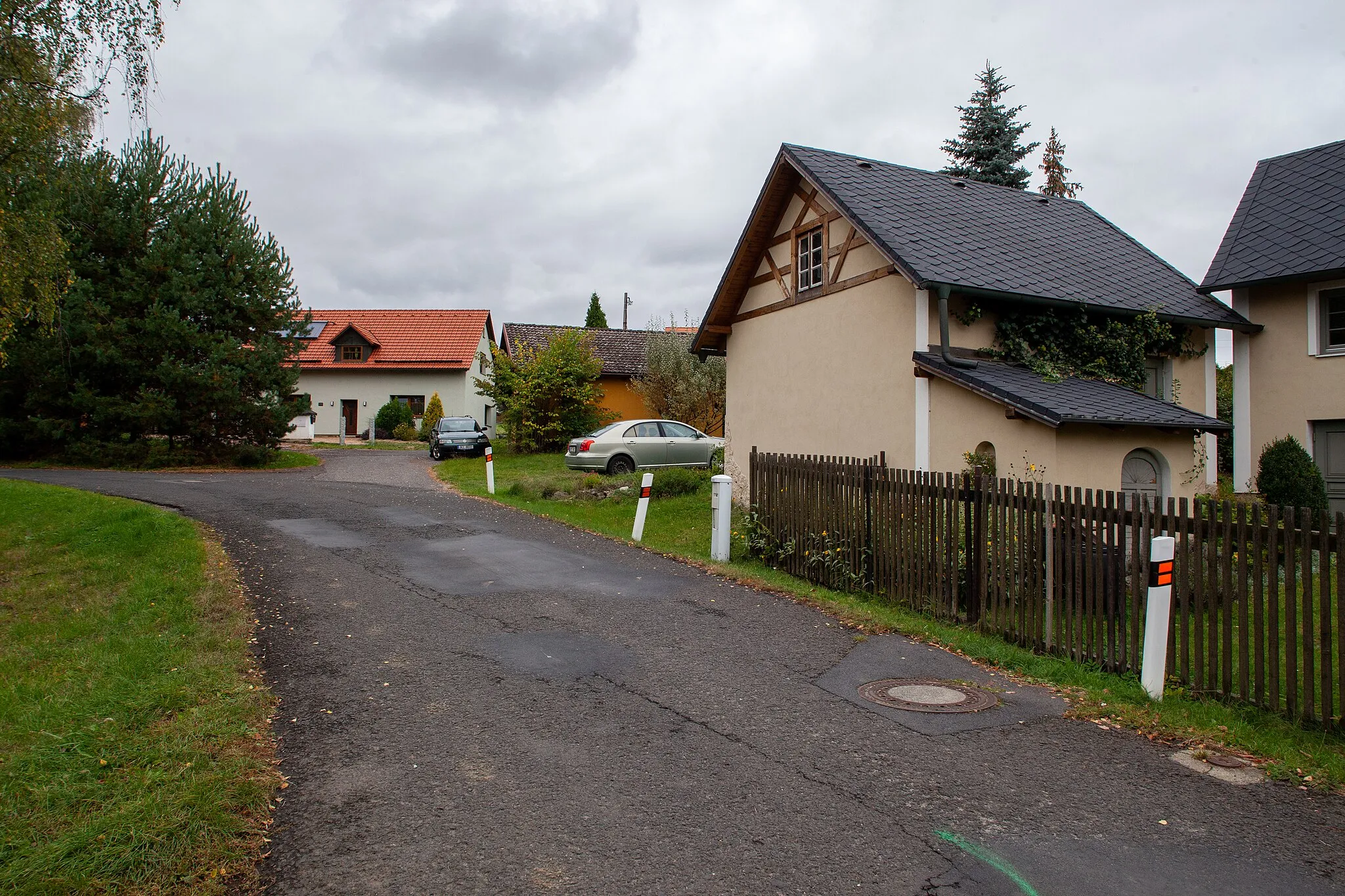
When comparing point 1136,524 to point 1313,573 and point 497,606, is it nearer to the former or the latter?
point 1313,573

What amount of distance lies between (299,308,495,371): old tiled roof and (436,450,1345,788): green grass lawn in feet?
95.9

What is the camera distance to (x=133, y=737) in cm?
Result: 447

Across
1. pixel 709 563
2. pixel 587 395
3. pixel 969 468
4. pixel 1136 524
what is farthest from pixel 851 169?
pixel 587 395

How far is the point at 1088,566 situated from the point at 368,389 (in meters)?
39.6

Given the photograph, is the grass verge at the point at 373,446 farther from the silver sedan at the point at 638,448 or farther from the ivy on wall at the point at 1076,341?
the ivy on wall at the point at 1076,341

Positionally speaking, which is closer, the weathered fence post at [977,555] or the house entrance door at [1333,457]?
the weathered fence post at [977,555]

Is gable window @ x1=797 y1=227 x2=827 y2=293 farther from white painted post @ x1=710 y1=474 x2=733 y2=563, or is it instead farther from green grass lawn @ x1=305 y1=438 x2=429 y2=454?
green grass lawn @ x1=305 y1=438 x2=429 y2=454

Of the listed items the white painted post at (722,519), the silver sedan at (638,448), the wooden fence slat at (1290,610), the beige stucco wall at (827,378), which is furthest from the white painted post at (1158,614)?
the silver sedan at (638,448)

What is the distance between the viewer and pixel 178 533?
449 inches

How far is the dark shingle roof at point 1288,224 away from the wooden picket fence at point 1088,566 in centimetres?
947

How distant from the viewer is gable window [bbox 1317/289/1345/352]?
14664 mm

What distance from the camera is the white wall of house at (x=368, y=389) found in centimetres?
4169

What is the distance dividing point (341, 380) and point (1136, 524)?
40.7m

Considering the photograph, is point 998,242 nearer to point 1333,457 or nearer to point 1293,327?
point 1293,327
